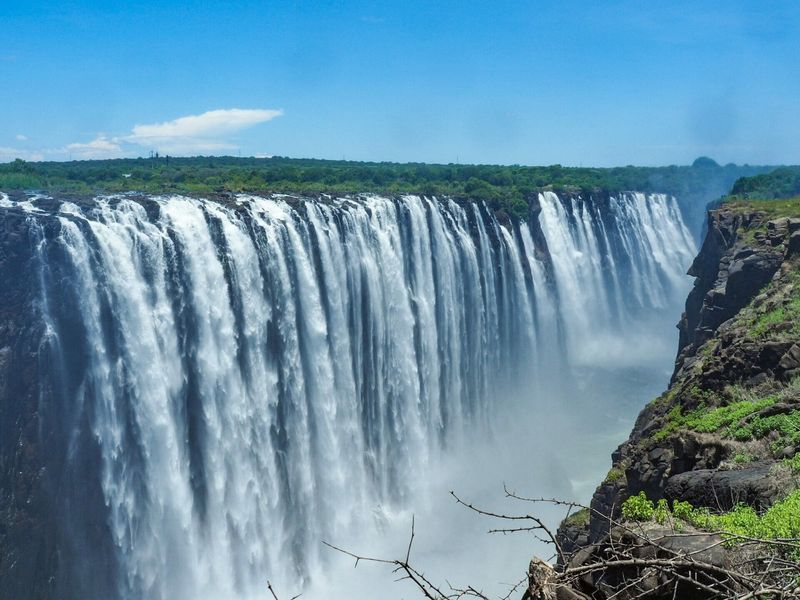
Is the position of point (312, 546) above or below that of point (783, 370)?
below

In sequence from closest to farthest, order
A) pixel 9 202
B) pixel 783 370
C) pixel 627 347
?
pixel 783 370
pixel 9 202
pixel 627 347

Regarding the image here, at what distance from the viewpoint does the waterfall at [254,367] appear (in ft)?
62.0

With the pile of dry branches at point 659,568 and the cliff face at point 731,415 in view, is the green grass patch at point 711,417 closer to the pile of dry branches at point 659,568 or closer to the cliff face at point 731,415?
the cliff face at point 731,415

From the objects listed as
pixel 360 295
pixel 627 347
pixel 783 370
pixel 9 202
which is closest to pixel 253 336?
pixel 360 295

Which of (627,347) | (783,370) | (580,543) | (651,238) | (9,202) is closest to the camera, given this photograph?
(783,370)

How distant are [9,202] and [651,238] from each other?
43743 mm

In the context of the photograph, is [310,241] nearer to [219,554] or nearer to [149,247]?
[149,247]

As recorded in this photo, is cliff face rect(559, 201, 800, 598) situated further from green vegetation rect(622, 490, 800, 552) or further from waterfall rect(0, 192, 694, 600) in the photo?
waterfall rect(0, 192, 694, 600)

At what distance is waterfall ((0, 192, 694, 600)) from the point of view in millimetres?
18906

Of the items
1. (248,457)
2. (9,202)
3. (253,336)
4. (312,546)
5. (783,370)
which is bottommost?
(312,546)

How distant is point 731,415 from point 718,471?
2610 millimetres

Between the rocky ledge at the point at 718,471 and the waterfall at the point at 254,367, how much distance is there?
33.0 feet

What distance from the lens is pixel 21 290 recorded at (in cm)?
1827

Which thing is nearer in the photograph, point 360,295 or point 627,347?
point 360,295
